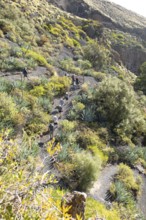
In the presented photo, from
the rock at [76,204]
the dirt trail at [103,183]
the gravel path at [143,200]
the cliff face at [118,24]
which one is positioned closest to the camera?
the rock at [76,204]

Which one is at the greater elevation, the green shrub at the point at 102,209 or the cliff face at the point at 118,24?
the green shrub at the point at 102,209

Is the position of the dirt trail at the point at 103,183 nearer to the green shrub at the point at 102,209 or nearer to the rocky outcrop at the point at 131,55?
the green shrub at the point at 102,209

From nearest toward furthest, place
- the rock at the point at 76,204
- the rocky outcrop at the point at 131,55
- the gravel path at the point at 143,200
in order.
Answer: the rock at the point at 76,204, the gravel path at the point at 143,200, the rocky outcrop at the point at 131,55

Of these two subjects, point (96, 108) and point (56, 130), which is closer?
point (56, 130)

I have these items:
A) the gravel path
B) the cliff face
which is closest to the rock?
the gravel path

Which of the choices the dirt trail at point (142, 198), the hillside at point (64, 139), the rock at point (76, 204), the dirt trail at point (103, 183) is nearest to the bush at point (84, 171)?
the hillside at point (64, 139)

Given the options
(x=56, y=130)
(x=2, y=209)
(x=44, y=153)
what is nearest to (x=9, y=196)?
(x=2, y=209)

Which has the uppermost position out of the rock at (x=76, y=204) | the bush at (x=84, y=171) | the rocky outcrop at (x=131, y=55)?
the rock at (x=76, y=204)

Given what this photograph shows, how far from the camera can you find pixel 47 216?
350 cm

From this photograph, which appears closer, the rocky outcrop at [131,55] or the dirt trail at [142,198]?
the dirt trail at [142,198]

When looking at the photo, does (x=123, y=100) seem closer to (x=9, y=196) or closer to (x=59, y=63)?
(x=59, y=63)

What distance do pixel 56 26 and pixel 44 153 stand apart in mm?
41378

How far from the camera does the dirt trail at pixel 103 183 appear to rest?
47.9 ft

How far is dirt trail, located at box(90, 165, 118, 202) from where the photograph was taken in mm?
14607
